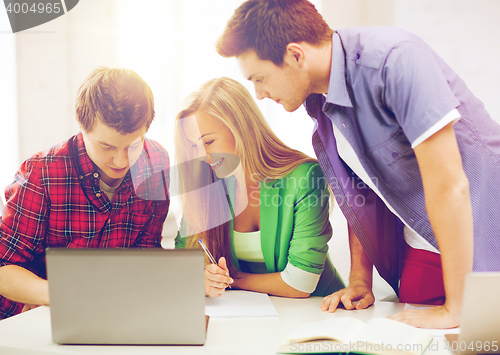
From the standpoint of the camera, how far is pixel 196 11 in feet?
4.95

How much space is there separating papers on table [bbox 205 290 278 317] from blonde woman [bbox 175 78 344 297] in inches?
4.5

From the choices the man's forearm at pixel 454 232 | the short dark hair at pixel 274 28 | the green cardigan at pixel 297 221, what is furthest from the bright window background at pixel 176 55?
the man's forearm at pixel 454 232

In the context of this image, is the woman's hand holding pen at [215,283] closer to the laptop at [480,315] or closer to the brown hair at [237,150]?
the brown hair at [237,150]

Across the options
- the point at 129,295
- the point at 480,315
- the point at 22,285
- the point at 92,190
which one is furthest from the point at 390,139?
the point at 22,285

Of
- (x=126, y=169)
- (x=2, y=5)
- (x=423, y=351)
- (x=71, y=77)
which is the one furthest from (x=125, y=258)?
(x=2, y=5)

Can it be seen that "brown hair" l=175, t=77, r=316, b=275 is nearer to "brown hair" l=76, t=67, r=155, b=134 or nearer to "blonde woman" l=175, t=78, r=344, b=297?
"blonde woman" l=175, t=78, r=344, b=297

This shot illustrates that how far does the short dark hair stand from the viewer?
105 cm

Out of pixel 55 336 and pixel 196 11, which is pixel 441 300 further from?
pixel 196 11

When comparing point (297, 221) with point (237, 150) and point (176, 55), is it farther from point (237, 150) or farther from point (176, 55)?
point (176, 55)

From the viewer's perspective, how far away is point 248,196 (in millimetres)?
1409

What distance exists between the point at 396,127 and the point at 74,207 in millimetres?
1089

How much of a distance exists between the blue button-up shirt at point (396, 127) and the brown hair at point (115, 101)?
714 mm

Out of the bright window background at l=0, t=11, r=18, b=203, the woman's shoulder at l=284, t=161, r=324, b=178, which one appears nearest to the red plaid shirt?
the bright window background at l=0, t=11, r=18, b=203

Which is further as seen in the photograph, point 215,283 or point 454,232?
point 215,283
